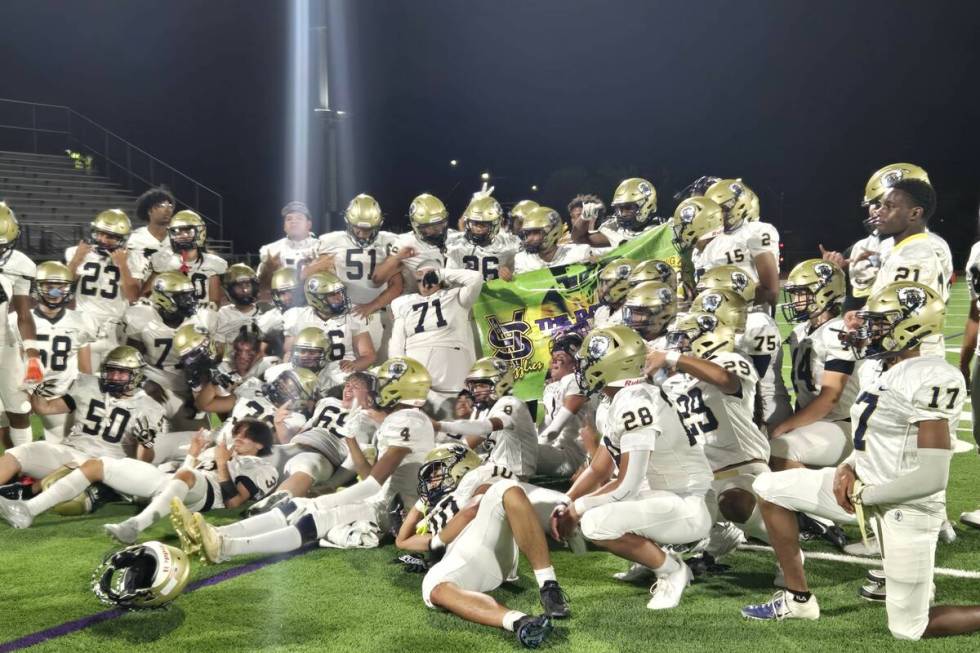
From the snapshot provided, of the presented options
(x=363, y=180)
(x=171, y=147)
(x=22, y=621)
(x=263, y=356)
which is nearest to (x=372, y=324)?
(x=263, y=356)

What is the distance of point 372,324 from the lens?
363 inches

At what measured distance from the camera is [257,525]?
627 cm

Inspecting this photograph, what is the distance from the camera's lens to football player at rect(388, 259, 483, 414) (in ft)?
27.5

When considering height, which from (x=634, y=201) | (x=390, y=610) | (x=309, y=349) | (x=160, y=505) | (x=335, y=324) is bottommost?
(x=390, y=610)

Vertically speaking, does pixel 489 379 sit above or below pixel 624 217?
below

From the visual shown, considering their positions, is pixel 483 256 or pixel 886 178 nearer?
pixel 886 178

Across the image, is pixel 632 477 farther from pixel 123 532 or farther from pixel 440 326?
pixel 440 326

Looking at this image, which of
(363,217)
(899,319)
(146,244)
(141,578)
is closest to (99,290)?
(146,244)

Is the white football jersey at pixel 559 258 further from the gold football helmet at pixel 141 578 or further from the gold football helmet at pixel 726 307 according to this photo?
the gold football helmet at pixel 141 578

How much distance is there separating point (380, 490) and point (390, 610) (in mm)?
1583

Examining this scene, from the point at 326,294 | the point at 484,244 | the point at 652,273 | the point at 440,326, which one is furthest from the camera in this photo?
the point at 484,244

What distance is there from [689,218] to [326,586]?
4.40 metres

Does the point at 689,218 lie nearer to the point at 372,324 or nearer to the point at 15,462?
the point at 372,324

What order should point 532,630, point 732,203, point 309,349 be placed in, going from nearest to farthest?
point 532,630 < point 732,203 < point 309,349
